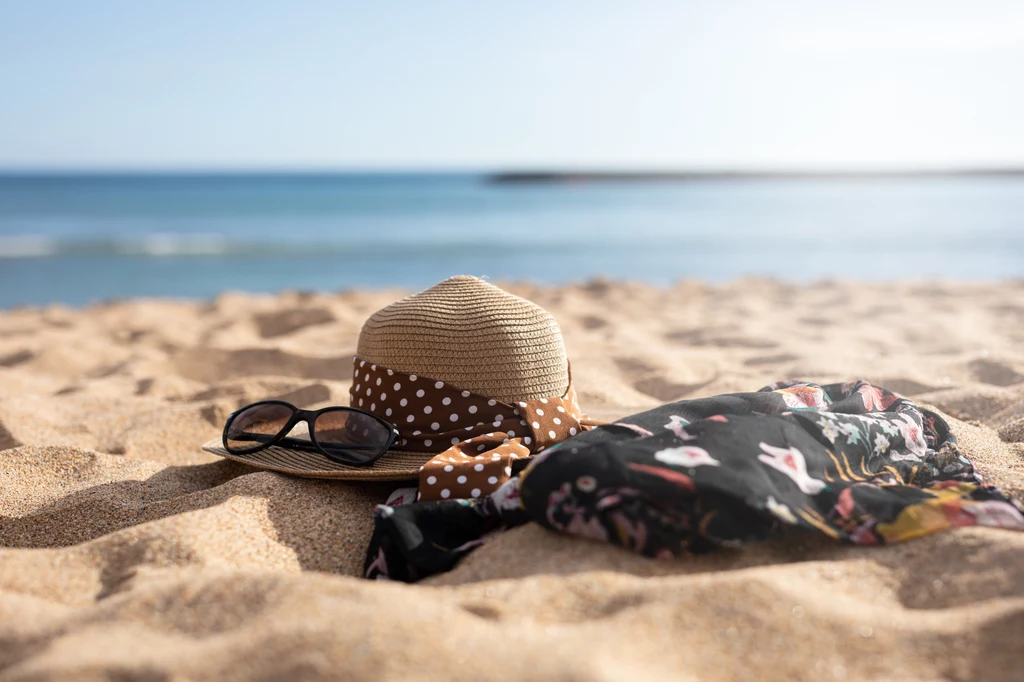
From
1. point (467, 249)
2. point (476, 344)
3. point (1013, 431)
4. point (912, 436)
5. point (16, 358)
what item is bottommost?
point (467, 249)

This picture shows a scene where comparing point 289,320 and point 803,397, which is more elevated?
point 803,397

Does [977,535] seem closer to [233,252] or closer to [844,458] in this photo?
[844,458]

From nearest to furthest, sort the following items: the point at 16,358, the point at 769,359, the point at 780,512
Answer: the point at 780,512, the point at 769,359, the point at 16,358

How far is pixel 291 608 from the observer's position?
1.33 metres

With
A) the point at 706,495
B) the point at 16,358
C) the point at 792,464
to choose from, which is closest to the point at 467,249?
the point at 16,358

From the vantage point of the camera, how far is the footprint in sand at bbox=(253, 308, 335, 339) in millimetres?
5152

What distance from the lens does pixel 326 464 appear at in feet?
7.05

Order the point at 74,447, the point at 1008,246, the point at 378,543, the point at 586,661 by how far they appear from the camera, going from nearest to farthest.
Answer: the point at 586,661
the point at 378,543
the point at 74,447
the point at 1008,246

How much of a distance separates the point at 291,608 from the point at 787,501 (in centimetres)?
91

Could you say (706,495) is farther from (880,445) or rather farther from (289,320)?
(289,320)

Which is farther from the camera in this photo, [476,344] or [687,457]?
[476,344]

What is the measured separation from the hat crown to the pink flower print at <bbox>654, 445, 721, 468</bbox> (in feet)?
2.04

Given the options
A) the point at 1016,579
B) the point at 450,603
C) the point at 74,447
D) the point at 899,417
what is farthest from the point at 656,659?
the point at 74,447

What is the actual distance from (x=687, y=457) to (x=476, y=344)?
73 cm
